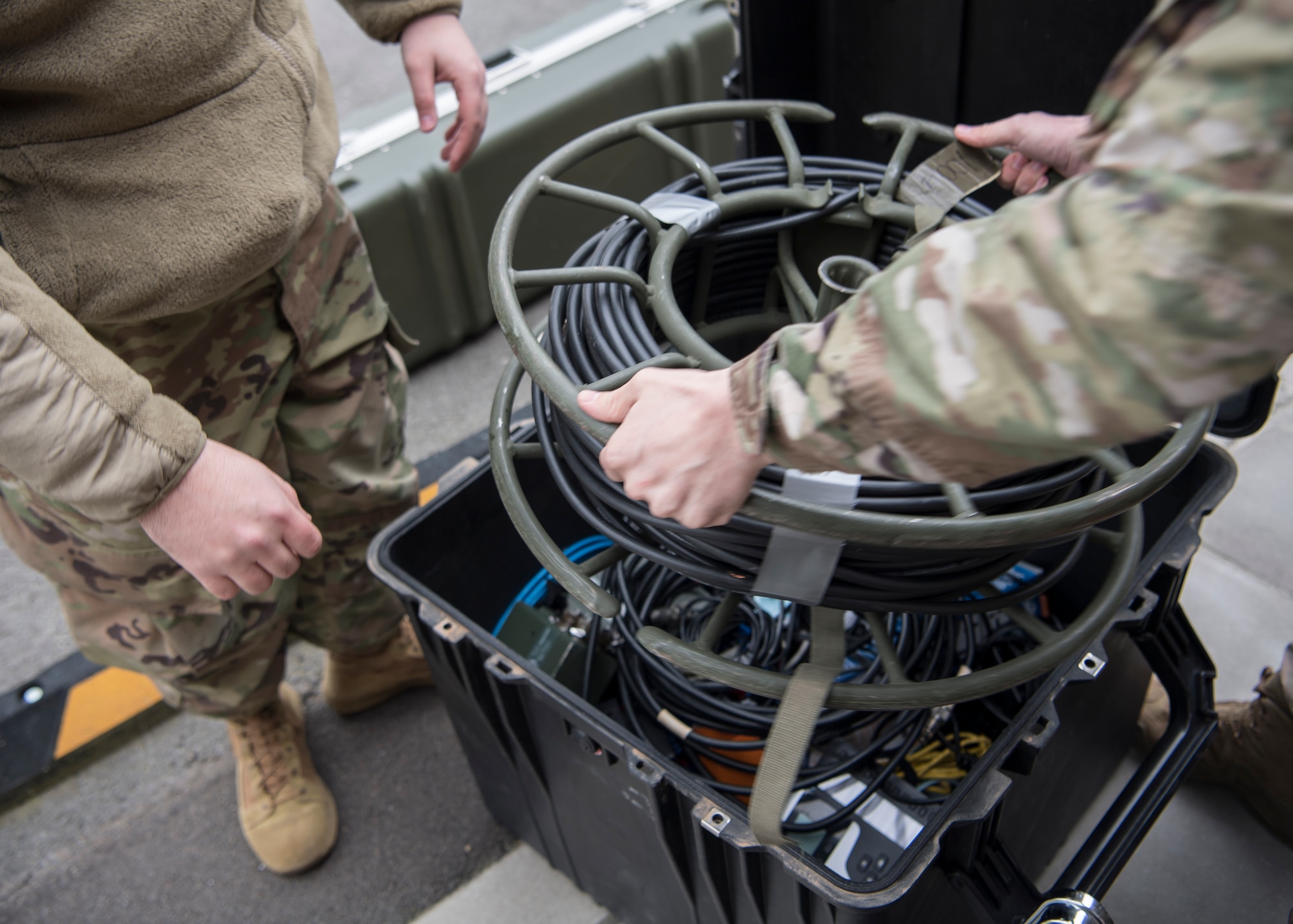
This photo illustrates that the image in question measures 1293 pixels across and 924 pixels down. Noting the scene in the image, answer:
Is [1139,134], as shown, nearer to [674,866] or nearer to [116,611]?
[674,866]

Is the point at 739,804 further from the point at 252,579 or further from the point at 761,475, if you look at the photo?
the point at 252,579

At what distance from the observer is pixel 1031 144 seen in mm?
940

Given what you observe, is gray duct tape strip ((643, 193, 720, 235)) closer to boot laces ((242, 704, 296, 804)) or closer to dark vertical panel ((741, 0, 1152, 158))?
dark vertical panel ((741, 0, 1152, 158))

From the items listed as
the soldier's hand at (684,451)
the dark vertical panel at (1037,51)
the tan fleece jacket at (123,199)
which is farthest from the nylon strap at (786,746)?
the dark vertical panel at (1037,51)

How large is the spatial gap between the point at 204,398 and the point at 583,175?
Answer: 1.26m

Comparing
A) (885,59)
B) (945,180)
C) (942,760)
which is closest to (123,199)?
(945,180)

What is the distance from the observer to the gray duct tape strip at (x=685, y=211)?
3.26 ft

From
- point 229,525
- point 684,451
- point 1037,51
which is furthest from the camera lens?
point 1037,51

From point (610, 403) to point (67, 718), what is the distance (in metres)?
1.47

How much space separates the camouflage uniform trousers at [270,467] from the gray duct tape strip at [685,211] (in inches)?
18.4

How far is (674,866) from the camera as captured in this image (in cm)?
101

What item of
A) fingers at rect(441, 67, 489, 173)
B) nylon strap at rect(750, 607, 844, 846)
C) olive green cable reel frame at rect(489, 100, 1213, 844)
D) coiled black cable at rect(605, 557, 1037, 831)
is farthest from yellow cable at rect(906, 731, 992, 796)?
fingers at rect(441, 67, 489, 173)

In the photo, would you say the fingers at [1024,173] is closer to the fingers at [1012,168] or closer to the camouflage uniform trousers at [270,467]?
the fingers at [1012,168]

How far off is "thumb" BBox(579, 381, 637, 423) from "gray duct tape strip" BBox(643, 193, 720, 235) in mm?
359
